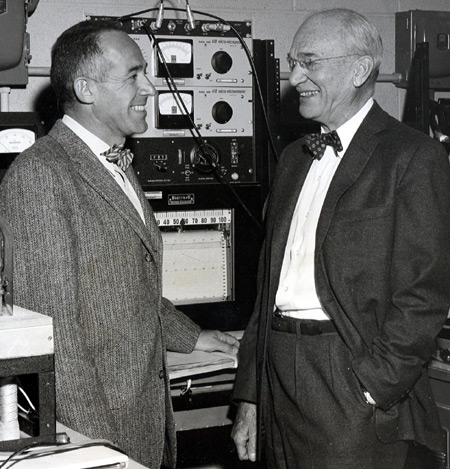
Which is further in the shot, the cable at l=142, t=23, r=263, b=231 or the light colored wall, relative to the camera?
the light colored wall

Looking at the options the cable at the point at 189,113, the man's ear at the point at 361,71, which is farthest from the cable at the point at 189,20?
the man's ear at the point at 361,71

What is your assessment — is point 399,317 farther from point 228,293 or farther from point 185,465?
point 185,465

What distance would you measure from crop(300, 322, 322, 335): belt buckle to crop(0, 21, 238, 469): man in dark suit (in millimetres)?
374

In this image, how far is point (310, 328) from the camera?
2.12 metres

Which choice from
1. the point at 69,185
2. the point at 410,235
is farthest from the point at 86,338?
the point at 410,235

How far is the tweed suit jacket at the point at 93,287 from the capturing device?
1916 mm

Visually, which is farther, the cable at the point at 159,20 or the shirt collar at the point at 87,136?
Answer: the cable at the point at 159,20

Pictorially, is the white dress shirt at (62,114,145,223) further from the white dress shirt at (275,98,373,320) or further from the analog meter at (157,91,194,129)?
the analog meter at (157,91,194,129)

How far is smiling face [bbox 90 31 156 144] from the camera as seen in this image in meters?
2.20

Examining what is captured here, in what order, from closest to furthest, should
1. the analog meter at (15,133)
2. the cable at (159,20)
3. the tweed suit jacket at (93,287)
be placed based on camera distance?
the tweed suit jacket at (93,287) → the analog meter at (15,133) → the cable at (159,20)

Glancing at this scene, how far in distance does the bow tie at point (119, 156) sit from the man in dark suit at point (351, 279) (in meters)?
0.44

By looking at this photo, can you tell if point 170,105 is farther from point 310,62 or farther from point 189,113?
point 310,62

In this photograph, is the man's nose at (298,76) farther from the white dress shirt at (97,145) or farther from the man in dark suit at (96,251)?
the white dress shirt at (97,145)

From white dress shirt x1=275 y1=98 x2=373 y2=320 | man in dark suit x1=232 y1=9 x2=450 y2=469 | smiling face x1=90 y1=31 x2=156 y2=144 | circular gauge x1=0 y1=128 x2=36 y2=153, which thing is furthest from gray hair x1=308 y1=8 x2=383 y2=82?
circular gauge x1=0 y1=128 x2=36 y2=153
